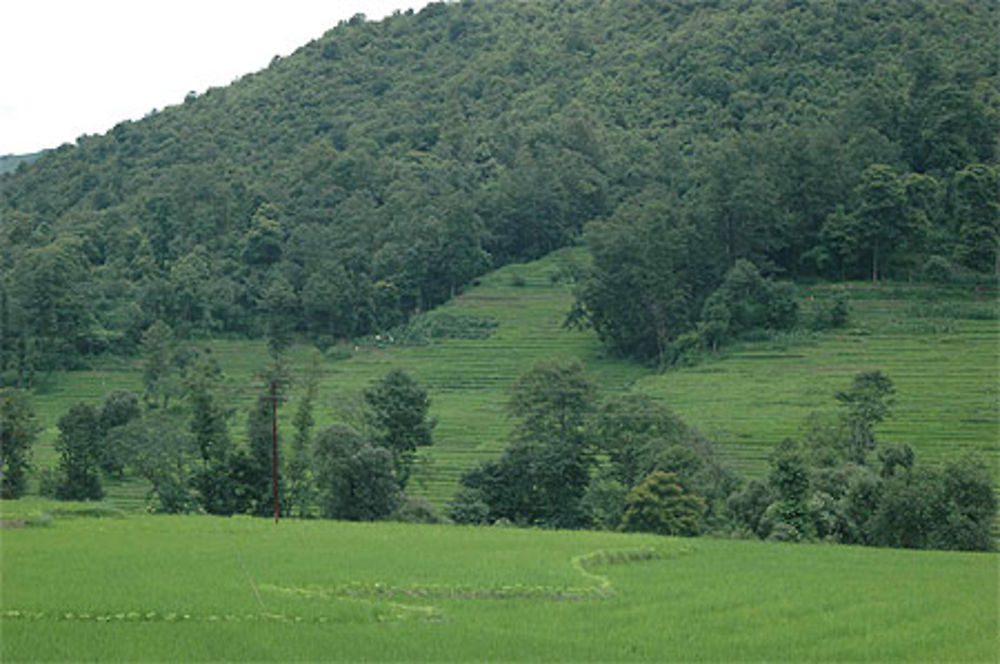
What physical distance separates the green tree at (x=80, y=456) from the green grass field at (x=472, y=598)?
48.0ft

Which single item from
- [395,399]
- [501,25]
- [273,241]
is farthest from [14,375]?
[501,25]

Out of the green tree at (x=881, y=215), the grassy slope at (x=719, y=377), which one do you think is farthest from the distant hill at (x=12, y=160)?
the green tree at (x=881, y=215)

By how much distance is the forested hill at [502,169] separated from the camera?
56938mm

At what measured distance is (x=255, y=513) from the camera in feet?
114

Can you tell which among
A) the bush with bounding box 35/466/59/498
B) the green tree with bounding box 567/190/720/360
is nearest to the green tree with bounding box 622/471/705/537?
the bush with bounding box 35/466/59/498

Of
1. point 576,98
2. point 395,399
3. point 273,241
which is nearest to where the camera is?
point 395,399

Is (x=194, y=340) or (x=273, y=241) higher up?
(x=273, y=241)

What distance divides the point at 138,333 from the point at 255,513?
107 feet

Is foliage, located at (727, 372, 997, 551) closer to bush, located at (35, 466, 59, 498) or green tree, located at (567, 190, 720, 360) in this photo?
bush, located at (35, 466, 59, 498)

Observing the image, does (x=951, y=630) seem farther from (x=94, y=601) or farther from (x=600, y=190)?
(x=600, y=190)

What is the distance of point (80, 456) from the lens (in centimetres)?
3819

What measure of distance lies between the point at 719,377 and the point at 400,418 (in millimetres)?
14896

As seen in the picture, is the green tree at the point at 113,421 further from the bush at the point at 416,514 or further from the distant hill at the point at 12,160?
the distant hill at the point at 12,160

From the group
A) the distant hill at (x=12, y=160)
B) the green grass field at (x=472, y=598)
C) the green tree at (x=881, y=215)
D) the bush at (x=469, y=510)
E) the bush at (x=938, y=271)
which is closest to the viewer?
the green grass field at (x=472, y=598)
